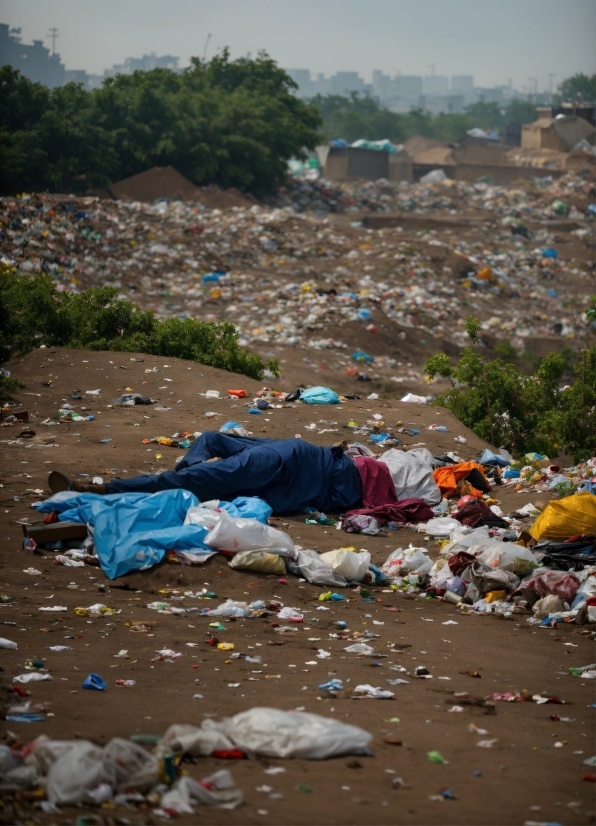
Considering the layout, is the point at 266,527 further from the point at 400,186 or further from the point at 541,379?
the point at 400,186

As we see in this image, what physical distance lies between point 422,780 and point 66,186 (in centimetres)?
2334

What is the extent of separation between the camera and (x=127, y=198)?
24969 millimetres

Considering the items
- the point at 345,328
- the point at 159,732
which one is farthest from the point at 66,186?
the point at 159,732

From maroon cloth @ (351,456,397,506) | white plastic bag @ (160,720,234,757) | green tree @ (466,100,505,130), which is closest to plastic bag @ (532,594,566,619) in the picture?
maroon cloth @ (351,456,397,506)

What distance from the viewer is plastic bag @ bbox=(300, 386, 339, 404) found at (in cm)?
1036

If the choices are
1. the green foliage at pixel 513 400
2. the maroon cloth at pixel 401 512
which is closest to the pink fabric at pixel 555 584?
the maroon cloth at pixel 401 512

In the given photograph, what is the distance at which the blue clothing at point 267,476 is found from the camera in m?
7.13

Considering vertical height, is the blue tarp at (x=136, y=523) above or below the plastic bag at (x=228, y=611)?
above

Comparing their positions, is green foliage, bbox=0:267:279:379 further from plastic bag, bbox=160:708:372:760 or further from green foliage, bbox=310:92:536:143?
green foliage, bbox=310:92:536:143

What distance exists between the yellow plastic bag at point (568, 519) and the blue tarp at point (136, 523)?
73.2 inches

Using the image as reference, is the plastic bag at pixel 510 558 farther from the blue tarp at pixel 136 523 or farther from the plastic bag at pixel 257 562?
the blue tarp at pixel 136 523

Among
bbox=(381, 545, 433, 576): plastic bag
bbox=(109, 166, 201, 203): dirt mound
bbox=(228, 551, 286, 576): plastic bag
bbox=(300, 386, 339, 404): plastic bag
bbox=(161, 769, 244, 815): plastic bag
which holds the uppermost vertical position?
bbox=(109, 166, 201, 203): dirt mound

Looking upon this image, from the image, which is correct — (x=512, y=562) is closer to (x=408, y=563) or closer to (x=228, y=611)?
(x=408, y=563)

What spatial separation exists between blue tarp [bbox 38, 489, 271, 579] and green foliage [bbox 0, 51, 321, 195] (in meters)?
17.8
